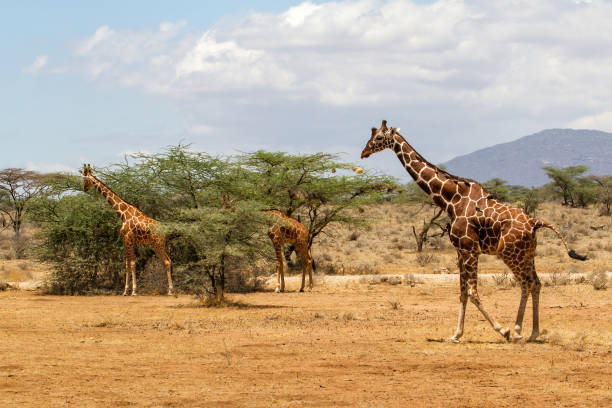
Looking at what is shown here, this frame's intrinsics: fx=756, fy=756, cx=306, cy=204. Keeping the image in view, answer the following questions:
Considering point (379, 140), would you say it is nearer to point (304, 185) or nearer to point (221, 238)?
point (221, 238)

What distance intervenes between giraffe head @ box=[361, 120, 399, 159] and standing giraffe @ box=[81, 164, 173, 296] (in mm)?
8548

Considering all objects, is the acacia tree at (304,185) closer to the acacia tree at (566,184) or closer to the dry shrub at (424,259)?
the dry shrub at (424,259)

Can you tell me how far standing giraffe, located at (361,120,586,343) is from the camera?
11.1 m

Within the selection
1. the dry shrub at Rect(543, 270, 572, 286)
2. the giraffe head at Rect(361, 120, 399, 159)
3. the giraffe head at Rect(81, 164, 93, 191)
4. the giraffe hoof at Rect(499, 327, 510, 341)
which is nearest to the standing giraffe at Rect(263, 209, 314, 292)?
the giraffe head at Rect(81, 164, 93, 191)

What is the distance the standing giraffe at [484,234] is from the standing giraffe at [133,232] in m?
9.55

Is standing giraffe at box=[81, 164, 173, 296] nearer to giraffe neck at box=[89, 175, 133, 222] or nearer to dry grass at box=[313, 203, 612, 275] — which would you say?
giraffe neck at box=[89, 175, 133, 222]

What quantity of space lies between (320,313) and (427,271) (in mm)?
12340

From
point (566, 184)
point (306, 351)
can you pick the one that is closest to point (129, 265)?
point (306, 351)

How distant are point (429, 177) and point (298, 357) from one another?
12.1 feet

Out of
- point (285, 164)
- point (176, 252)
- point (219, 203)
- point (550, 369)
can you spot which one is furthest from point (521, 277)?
point (285, 164)

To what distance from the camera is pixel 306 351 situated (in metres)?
10.6

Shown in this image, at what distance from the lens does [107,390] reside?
825cm

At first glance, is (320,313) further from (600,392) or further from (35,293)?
(35,293)

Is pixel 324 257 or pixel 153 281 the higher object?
pixel 324 257
